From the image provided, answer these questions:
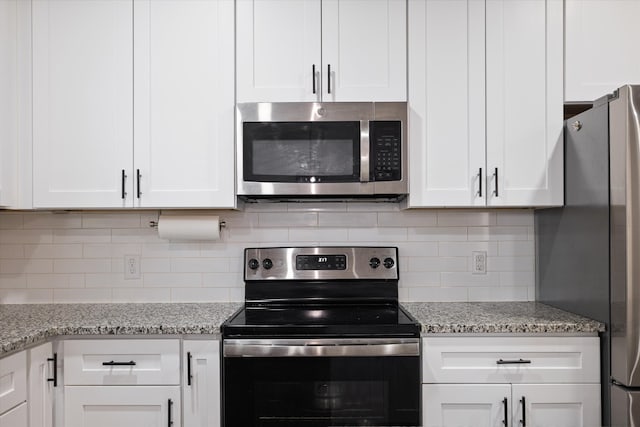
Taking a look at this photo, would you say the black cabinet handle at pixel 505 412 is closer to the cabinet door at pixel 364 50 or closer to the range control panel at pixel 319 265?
the range control panel at pixel 319 265

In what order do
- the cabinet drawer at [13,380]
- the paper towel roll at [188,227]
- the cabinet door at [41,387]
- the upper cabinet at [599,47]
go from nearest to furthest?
1. the cabinet drawer at [13,380]
2. the cabinet door at [41,387]
3. the upper cabinet at [599,47]
4. the paper towel roll at [188,227]

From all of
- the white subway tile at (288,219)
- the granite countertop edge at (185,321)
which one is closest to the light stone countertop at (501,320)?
the granite countertop edge at (185,321)

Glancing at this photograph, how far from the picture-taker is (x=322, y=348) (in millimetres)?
1822

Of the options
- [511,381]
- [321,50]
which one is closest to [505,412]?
[511,381]

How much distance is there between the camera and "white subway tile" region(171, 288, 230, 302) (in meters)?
2.41

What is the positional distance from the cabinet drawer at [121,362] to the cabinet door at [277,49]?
108 cm

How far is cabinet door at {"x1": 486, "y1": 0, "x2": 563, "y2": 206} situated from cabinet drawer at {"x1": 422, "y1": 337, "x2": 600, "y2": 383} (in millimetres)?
592

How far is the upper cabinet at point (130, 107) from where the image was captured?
6.88 feet

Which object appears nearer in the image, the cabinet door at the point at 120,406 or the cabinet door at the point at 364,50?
the cabinet door at the point at 120,406

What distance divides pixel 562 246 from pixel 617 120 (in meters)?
0.62

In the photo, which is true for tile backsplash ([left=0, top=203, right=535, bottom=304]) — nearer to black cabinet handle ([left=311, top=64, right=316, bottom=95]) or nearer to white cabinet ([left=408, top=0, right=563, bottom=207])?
white cabinet ([left=408, top=0, right=563, bottom=207])

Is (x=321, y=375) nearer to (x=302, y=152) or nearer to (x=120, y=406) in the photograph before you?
(x=120, y=406)

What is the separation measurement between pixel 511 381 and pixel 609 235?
0.65m

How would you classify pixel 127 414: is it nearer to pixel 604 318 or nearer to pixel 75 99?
pixel 75 99
